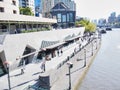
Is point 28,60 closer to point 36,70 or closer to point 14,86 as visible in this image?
point 36,70

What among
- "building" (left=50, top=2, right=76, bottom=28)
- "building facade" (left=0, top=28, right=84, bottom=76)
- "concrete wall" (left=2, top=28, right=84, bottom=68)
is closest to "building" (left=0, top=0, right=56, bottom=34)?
"concrete wall" (left=2, top=28, right=84, bottom=68)

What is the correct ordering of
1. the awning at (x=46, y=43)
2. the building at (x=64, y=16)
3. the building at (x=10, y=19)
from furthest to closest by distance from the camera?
the building at (x=64, y=16) < the awning at (x=46, y=43) < the building at (x=10, y=19)

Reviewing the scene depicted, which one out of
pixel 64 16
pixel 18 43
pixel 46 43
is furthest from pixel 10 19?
pixel 64 16

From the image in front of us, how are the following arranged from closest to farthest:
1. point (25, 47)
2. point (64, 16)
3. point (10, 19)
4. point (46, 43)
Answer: point (25, 47) → point (10, 19) → point (46, 43) → point (64, 16)

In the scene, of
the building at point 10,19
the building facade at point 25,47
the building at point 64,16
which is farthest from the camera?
the building at point 64,16

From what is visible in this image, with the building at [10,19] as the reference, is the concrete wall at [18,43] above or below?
below

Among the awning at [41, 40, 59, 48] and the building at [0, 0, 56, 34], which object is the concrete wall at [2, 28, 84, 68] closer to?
the awning at [41, 40, 59, 48]

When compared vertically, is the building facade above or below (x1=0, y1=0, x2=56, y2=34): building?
below

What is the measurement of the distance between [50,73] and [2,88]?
15.2 feet

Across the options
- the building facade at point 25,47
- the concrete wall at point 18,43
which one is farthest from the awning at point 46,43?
the concrete wall at point 18,43

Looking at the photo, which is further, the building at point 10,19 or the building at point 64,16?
the building at point 64,16

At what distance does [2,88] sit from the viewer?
65.2 ft

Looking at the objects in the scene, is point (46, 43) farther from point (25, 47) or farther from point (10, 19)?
point (10, 19)

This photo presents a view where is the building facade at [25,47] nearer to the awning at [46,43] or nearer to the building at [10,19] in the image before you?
A: the awning at [46,43]
